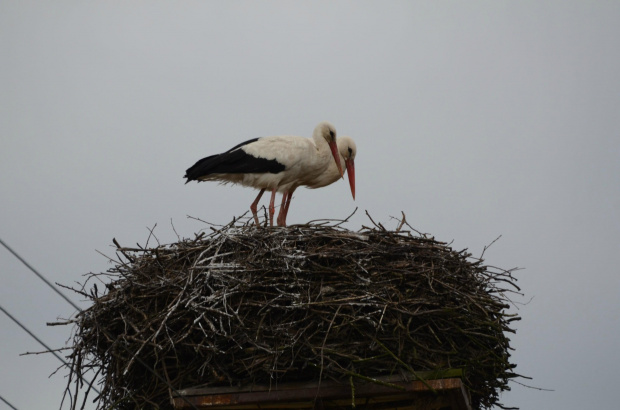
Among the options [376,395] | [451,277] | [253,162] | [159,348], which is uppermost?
[253,162]

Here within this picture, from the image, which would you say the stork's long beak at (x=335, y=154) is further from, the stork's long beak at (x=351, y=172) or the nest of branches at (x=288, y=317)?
the nest of branches at (x=288, y=317)

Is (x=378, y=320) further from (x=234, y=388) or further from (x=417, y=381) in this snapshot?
(x=234, y=388)

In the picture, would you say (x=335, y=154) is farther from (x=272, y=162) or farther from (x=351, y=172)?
(x=272, y=162)

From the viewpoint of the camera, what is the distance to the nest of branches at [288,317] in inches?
201

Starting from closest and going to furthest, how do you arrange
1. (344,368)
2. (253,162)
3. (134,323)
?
(344,368) → (134,323) → (253,162)

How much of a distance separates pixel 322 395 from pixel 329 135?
3601mm

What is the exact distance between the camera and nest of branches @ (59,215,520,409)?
5.11 metres

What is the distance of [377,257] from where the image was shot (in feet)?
18.5

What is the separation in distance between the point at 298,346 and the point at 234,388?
1.42 feet

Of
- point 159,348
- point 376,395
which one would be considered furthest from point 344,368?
point 159,348

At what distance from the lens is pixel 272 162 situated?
7.82 m

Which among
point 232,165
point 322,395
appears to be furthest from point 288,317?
point 232,165

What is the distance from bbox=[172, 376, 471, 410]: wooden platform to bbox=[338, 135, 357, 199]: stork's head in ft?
11.5

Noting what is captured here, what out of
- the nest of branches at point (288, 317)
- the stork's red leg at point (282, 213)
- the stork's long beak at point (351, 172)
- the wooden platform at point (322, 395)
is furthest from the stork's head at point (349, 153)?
the wooden platform at point (322, 395)
